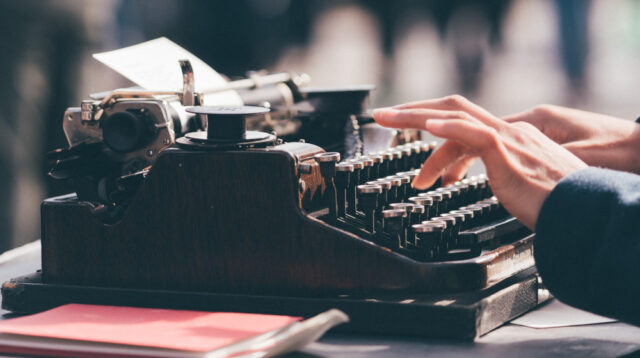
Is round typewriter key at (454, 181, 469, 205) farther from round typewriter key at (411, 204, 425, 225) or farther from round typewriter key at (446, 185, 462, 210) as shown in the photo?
round typewriter key at (411, 204, 425, 225)

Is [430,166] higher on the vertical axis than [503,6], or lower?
lower

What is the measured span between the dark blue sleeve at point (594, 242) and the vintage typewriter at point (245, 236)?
0.12 metres

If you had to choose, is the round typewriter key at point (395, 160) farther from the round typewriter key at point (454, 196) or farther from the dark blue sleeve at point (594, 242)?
the dark blue sleeve at point (594, 242)

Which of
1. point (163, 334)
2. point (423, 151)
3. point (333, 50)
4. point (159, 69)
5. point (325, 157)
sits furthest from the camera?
point (333, 50)

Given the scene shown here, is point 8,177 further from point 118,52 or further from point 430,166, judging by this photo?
point 430,166

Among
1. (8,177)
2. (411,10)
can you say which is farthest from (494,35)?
(8,177)

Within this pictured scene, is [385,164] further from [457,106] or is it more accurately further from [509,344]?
[509,344]

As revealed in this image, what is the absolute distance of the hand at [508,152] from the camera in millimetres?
1043

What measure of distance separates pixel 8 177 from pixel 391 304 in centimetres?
136

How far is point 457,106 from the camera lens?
4.07ft

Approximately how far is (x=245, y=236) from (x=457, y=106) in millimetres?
390

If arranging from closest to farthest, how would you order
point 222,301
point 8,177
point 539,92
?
point 222,301
point 8,177
point 539,92

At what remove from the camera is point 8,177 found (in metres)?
2.05

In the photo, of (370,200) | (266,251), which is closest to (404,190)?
(370,200)
